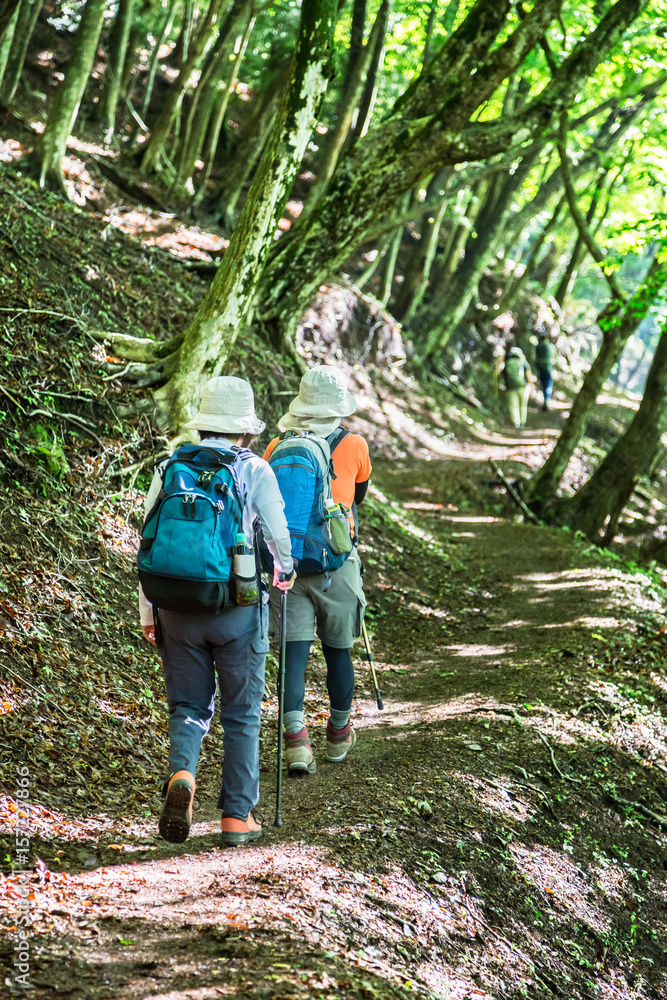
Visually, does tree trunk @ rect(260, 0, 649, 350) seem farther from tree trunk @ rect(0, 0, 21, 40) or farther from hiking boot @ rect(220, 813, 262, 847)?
hiking boot @ rect(220, 813, 262, 847)

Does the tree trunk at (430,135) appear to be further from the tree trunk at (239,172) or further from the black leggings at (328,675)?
the tree trunk at (239,172)

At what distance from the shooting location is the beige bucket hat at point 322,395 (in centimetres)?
452

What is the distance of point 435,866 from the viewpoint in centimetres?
384

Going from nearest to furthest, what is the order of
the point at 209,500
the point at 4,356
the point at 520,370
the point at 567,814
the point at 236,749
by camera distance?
the point at 209,500, the point at 236,749, the point at 567,814, the point at 4,356, the point at 520,370

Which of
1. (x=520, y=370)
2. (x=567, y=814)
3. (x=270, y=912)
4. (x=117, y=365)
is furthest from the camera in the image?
(x=520, y=370)

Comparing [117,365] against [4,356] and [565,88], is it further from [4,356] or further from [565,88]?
[565,88]

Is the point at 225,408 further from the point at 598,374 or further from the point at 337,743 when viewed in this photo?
the point at 598,374

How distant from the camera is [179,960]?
107 inches

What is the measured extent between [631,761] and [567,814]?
43.9 inches

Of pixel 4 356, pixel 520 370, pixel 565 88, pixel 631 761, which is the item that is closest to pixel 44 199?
pixel 4 356

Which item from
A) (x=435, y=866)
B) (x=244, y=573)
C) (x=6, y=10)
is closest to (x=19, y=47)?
(x=6, y=10)

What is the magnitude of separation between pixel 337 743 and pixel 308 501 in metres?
1.70

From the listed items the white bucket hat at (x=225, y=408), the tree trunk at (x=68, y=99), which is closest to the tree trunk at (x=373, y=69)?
the tree trunk at (x=68, y=99)

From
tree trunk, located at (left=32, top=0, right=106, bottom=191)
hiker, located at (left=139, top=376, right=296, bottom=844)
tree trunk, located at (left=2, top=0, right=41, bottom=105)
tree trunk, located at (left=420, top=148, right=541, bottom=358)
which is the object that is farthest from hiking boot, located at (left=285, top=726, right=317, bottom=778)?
tree trunk, located at (left=420, top=148, right=541, bottom=358)
